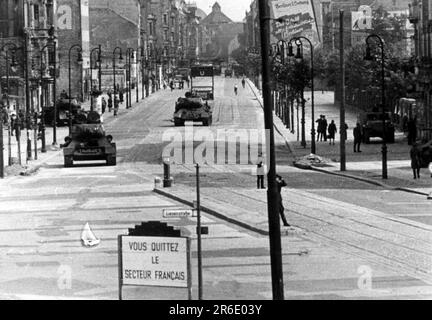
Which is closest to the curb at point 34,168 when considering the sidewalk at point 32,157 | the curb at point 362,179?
the sidewalk at point 32,157

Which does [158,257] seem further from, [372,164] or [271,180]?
[372,164]

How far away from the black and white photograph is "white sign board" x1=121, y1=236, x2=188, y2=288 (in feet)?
0.07

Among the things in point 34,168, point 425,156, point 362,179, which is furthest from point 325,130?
Result: point 362,179

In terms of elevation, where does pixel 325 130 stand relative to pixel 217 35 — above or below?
below

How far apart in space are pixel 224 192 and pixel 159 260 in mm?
24170

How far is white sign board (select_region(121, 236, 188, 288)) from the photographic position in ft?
59.0

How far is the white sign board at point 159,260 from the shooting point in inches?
707

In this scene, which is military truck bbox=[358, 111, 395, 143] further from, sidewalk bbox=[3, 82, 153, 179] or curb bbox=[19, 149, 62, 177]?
curb bbox=[19, 149, 62, 177]

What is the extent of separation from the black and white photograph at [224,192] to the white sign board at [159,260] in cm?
2

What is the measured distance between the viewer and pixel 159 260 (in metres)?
18.0

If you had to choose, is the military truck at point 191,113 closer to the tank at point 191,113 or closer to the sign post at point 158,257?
the tank at point 191,113

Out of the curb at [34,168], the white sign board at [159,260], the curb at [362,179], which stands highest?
the white sign board at [159,260]
